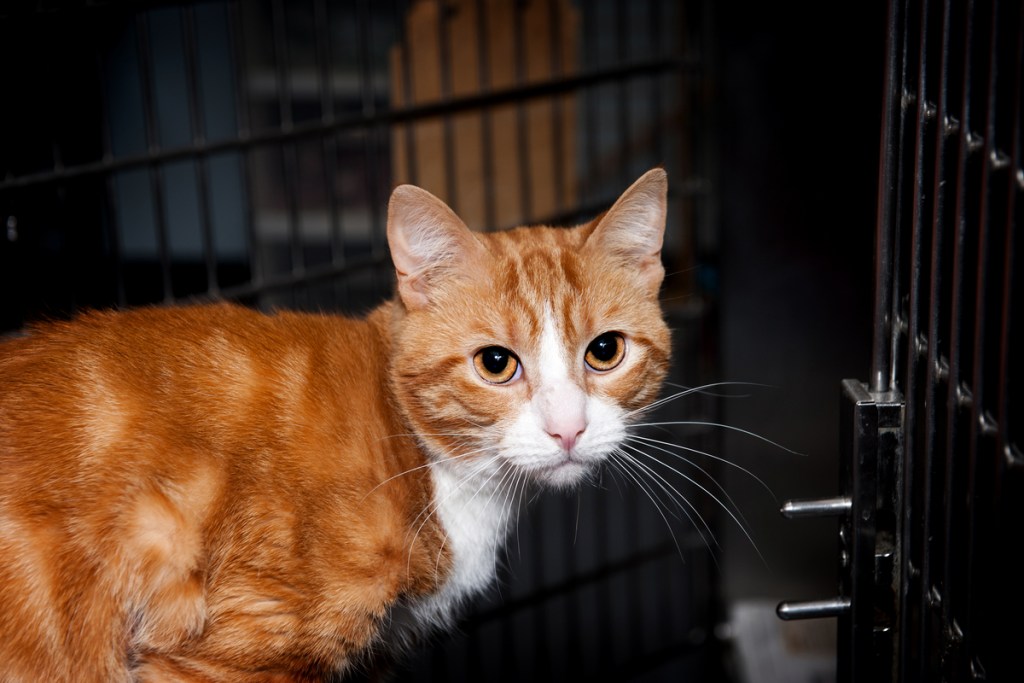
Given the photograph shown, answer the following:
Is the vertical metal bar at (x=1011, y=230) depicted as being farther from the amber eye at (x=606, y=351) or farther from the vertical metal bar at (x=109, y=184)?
the vertical metal bar at (x=109, y=184)

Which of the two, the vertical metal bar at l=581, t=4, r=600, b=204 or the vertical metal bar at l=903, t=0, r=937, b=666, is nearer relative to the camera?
the vertical metal bar at l=903, t=0, r=937, b=666

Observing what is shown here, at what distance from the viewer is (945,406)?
2.79 feet

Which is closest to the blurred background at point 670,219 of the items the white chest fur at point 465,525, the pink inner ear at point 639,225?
the white chest fur at point 465,525

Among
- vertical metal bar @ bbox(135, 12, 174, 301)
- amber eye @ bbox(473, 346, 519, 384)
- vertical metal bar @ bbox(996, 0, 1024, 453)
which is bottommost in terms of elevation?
amber eye @ bbox(473, 346, 519, 384)

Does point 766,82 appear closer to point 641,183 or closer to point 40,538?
point 641,183

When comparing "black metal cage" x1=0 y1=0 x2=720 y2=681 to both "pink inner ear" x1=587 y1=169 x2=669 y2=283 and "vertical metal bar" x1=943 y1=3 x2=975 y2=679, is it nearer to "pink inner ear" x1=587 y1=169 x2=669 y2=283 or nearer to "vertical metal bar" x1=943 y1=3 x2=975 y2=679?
"pink inner ear" x1=587 y1=169 x2=669 y2=283

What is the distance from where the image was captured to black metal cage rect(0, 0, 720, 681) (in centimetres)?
130

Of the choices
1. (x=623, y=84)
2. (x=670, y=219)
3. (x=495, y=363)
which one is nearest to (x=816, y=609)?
(x=495, y=363)

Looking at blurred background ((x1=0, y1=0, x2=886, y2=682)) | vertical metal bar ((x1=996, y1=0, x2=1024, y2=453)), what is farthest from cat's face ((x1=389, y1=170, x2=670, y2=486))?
vertical metal bar ((x1=996, y1=0, x2=1024, y2=453))

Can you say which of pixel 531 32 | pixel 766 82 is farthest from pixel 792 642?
pixel 531 32

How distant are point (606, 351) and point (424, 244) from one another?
257 millimetres

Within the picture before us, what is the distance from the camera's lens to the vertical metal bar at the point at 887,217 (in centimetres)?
84

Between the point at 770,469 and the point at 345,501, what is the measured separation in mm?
1129

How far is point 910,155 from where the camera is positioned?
3.40ft
